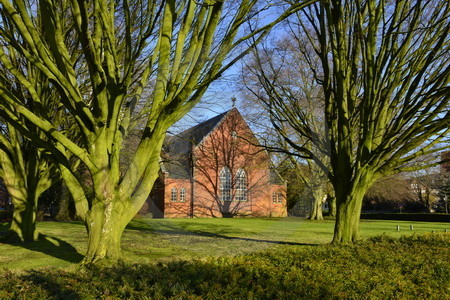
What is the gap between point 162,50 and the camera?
6.87 metres

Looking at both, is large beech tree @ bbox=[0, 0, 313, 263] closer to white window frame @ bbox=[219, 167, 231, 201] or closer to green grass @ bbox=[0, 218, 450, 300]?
green grass @ bbox=[0, 218, 450, 300]

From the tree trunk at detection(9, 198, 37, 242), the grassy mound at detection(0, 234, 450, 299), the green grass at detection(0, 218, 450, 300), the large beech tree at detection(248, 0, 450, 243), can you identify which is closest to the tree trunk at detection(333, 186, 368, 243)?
the large beech tree at detection(248, 0, 450, 243)

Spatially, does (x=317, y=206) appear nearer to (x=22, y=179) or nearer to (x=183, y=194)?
(x=183, y=194)

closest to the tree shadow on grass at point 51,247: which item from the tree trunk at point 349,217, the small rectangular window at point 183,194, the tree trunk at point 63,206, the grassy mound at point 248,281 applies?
the grassy mound at point 248,281

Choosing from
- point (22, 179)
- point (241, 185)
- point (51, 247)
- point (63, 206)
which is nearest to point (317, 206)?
point (241, 185)

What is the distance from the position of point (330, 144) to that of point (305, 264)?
5.58 metres

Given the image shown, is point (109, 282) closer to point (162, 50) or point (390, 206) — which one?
point (162, 50)

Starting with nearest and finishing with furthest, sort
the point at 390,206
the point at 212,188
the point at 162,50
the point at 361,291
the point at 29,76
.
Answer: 1. the point at 361,291
2. the point at 162,50
3. the point at 29,76
4. the point at 212,188
5. the point at 390,206

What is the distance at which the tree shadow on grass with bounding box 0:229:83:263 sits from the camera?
9047mm

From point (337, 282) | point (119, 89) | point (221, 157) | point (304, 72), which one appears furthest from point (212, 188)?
point (337, 282)

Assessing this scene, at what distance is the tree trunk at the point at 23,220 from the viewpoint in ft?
38.2

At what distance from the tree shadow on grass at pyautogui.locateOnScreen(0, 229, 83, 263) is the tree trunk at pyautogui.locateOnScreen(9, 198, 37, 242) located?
0.64ft

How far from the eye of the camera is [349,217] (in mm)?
9414

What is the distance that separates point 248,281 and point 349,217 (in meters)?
6.24
